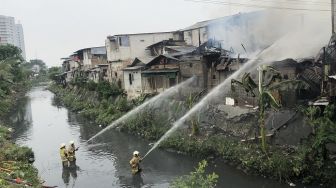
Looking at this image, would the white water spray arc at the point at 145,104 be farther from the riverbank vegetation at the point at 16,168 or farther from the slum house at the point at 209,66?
the riverbank vegetation at the point at 16,168

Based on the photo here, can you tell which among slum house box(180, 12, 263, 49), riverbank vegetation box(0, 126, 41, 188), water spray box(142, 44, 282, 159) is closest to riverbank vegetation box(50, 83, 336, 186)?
water spray box(142, 44, 282, 159)

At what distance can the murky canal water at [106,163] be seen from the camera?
66.2ft

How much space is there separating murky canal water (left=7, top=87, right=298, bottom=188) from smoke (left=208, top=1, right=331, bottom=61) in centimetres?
1011

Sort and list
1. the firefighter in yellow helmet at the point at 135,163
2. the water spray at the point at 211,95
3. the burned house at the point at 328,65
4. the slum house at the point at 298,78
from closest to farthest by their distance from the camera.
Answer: the burned house at the point at 328,65, the firefighter in yellow helmet at the point at 135,163, the slum house at the point at 298,78, the water spray at the point at 211,95

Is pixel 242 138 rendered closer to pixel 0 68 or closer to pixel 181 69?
pixel 181 69

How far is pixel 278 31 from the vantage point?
114ft

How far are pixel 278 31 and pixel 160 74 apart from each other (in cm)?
1104

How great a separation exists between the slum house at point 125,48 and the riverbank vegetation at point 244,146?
984 cm

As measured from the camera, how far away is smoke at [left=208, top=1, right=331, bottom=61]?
28.0m

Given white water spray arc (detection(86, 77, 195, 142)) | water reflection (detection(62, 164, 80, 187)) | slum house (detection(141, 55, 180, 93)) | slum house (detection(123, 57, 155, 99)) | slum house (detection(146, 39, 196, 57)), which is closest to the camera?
water reflection (detection(62, 164, 80, 187))

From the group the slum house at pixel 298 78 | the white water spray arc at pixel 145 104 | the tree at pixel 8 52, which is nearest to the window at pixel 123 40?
the white water spray arc at pixel 145 104

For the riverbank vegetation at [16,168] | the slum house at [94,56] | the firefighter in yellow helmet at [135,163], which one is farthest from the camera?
the slum house at [94,56]

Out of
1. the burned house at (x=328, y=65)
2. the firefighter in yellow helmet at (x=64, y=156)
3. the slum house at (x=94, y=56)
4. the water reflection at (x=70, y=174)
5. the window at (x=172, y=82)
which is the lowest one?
the water reflection at (x=70, y=174)

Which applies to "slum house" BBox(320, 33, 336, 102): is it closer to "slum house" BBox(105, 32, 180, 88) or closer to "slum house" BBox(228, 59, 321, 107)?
"slum house" BBox(228, 59, 321, 107)
